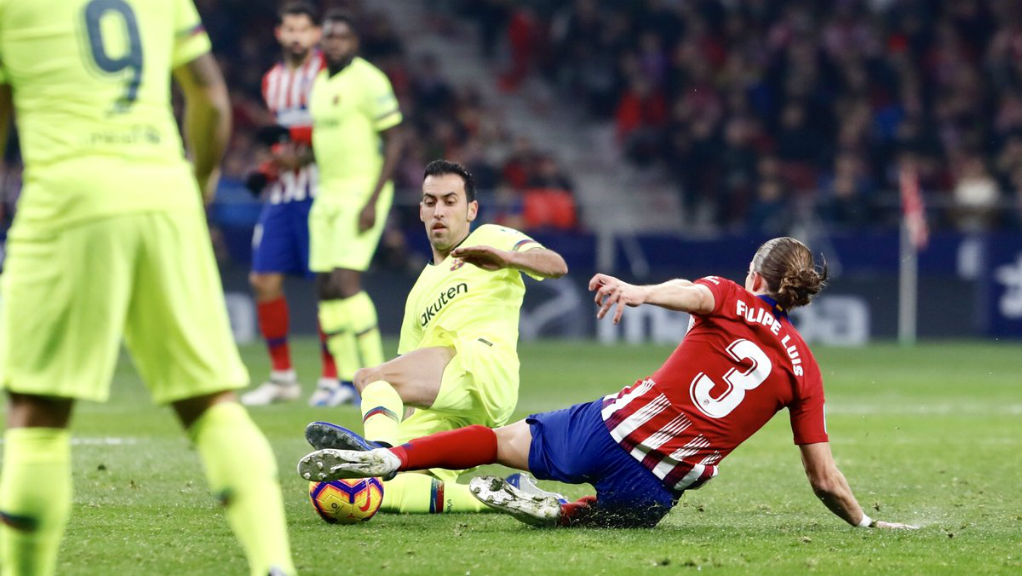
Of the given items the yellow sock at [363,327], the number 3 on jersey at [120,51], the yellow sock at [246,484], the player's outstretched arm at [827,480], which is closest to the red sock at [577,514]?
the player's outstretched arm at [827,480]

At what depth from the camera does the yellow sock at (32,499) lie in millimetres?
3682

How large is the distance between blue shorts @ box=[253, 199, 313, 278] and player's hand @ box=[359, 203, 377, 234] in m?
0.54

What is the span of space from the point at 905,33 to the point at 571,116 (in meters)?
5.26

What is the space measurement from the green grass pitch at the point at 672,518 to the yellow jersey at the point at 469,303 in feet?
2.62

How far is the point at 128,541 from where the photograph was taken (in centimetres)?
489

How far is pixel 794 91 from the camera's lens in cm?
2100

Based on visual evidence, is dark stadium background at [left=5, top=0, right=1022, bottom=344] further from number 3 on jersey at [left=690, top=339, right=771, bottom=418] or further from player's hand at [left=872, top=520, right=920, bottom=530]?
number 3 on jersey at [left=690, top=339, right=771, bottom=418]

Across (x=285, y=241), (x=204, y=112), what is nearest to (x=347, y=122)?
(x=285, y=241)

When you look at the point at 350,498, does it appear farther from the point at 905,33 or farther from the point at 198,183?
the point at 905,33

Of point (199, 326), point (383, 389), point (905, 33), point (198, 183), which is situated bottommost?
point (383, 389)

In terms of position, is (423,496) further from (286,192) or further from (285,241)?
(286,192)

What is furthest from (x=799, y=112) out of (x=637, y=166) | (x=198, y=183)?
(x=198, y=183)

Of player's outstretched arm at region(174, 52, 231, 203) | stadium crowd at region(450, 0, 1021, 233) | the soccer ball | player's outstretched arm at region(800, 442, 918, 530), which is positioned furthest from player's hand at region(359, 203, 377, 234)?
stadium crowd at region(450, 0, 1021, 233)

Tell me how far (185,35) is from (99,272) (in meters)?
0.70
